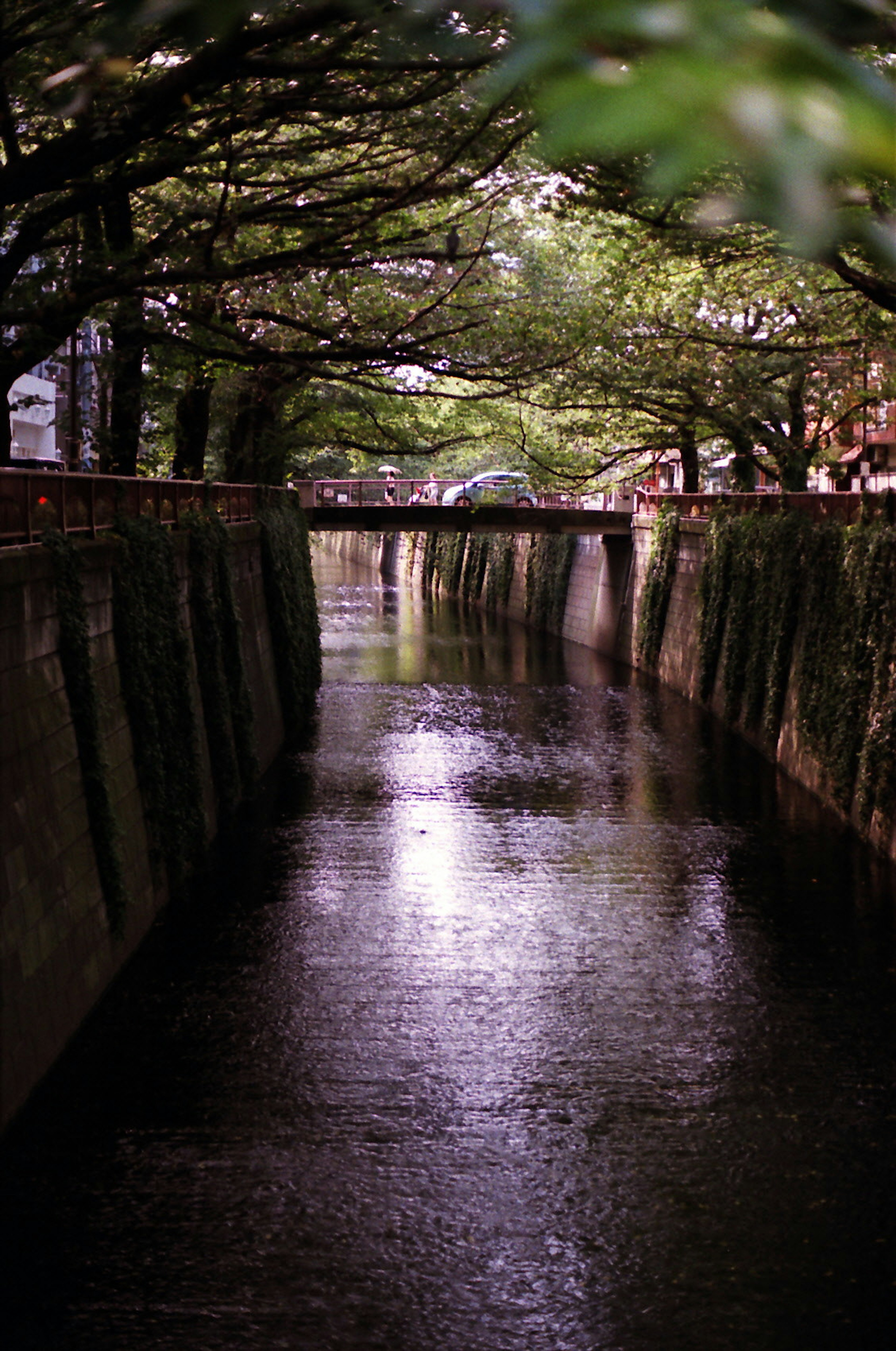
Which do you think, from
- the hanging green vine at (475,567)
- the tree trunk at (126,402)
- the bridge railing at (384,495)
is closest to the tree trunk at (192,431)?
the tree trunk at (126,402)

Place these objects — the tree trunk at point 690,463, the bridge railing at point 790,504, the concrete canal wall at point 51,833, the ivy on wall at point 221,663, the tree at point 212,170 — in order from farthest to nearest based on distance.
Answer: the tree trunk at point 690,463 < the bridge railing at point 790,504 < the ivy on wall at point 221,663 < the concrete canal wall at point 51,833 < the tree at point 212,170

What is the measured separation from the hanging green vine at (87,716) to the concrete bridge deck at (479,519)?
34438 millimetres

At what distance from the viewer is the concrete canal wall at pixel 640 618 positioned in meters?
27.7

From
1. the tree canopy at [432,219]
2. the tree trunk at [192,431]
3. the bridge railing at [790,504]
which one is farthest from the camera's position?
the tree trunk at [192,431]

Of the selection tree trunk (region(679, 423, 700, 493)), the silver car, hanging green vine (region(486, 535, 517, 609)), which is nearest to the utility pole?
tree trunk (region(679, 423, 700, 493))

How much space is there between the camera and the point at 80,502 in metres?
17.1

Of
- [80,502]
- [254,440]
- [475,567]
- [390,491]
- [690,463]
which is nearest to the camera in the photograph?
[80,502]

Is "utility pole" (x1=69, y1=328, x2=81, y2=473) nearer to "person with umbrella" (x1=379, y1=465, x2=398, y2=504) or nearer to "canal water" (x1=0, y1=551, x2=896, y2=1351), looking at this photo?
"canal water" (x1=0, y1=551, x2=896, y2=1351)

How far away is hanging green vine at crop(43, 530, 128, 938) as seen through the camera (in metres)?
15.4

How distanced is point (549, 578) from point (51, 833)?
5033cm

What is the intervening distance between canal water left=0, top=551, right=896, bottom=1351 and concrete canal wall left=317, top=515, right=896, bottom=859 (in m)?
3.38

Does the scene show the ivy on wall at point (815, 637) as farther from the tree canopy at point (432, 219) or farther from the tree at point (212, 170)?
the tree at point (212, 170)

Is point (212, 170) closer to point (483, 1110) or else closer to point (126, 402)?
point (126, 402)

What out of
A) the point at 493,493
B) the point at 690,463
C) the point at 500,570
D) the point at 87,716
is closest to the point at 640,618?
the point at 690,463
